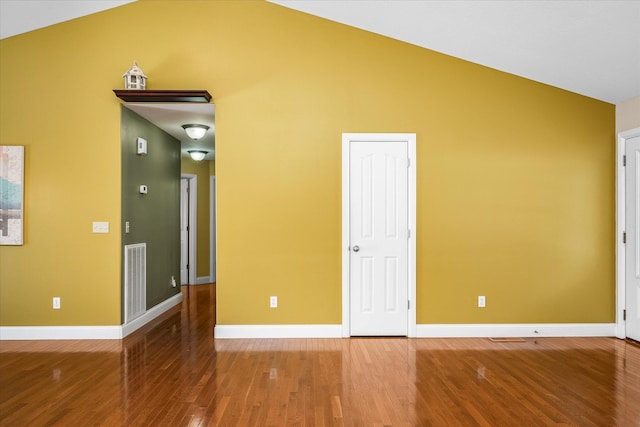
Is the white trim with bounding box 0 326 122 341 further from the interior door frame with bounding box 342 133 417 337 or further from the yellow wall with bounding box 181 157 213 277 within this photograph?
the yellow wall with bounding box 181 157 213 277

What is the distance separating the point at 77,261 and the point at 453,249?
3.95 metres

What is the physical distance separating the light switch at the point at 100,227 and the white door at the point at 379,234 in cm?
256

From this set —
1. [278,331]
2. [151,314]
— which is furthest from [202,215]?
[278,331]

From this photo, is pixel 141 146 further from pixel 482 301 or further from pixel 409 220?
pixel 482 301

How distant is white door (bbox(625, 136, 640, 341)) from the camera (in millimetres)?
4645

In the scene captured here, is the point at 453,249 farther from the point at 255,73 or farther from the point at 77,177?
the point at 77,177

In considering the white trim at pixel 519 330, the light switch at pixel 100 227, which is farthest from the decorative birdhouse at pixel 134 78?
the white trim at pixel 519 330

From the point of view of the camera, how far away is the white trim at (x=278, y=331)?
15.6 ft

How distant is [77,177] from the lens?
4738 mm

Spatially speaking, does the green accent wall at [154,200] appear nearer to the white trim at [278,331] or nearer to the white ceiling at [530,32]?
the white trim at [278,331]

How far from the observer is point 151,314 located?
18.5ft

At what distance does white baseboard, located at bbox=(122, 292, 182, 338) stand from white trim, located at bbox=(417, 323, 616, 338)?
3.12 metres

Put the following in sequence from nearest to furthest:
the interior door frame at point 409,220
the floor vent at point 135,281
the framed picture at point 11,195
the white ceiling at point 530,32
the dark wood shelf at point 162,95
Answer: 1. the white ceiling at point 530,32
2. the dark wood shelf at point 162,95
3. the framed picture at point 11,195
4. the interior door frame at point 409,220
5. the floor vent at point 135,281

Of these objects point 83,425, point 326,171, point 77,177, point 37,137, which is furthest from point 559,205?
point 37,137
